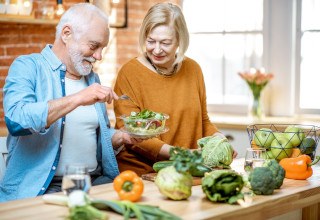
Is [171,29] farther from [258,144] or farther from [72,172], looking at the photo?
[72,172]

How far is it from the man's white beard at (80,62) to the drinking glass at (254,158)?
88 cm

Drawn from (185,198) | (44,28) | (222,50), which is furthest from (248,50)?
(185,198)

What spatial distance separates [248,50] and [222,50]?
25 centimetres

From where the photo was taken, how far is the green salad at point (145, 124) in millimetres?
2838

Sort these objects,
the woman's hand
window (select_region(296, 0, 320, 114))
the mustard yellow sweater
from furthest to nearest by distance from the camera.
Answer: window (select_region(296, 0, 320, 114)) → the mustard yellow sweater → the woman's hand

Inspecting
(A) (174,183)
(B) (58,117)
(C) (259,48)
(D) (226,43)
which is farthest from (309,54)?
(A) (174,183)

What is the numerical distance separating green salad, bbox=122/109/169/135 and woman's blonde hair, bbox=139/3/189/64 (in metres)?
0.65

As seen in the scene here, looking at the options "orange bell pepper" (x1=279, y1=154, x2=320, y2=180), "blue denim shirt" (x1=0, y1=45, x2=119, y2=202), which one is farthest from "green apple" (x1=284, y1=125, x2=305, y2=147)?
"blue denim shirt" (x1=0, y1=45, x2=119, y2=202)

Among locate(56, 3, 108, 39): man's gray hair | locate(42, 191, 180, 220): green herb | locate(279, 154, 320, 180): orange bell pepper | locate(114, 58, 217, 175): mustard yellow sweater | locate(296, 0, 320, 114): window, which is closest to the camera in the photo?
locate(42, 191, 180, 220): green herb

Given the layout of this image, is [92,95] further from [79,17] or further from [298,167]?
[298,167]

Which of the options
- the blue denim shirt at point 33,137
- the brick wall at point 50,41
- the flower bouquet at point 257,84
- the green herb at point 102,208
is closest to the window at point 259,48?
the flower bouquet at point 257,84

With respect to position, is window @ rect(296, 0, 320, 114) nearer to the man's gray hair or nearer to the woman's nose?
the woman's nose

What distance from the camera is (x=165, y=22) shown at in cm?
334

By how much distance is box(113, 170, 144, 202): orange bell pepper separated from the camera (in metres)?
2.22
